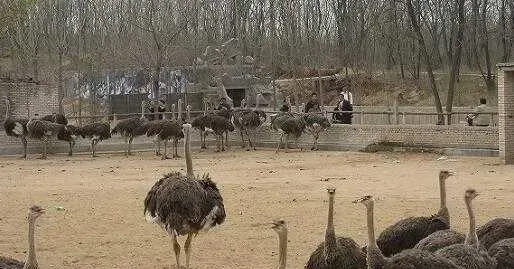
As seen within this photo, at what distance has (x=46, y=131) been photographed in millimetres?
25453

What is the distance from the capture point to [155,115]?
2973cm

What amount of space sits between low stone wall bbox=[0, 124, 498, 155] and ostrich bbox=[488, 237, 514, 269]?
1510 centimetres

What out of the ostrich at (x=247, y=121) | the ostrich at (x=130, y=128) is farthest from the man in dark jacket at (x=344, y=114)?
the ostrich at (x=130, y=128)

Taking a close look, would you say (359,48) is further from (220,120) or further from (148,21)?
(220,120)

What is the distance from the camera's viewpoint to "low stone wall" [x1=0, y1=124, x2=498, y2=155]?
22391 millimetres

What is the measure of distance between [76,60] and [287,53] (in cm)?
1277

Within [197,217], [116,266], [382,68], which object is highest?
[382,68]

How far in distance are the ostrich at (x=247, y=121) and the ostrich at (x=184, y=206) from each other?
1795 centimetres

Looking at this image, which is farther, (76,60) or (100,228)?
(76,60)

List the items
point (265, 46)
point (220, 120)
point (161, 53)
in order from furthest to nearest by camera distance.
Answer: point (265, 46)
point (161, 53)
point (220, 120)

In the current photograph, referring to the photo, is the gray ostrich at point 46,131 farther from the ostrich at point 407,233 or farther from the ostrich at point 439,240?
the ostrich at point 439,240

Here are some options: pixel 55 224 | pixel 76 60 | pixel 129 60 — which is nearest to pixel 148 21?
pixel 129 60

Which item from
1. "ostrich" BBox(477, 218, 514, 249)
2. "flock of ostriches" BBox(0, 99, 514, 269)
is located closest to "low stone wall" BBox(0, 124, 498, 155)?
"flock of ostriches" BBox(0, 99, 514, 269)

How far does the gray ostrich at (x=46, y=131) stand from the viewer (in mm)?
25422
